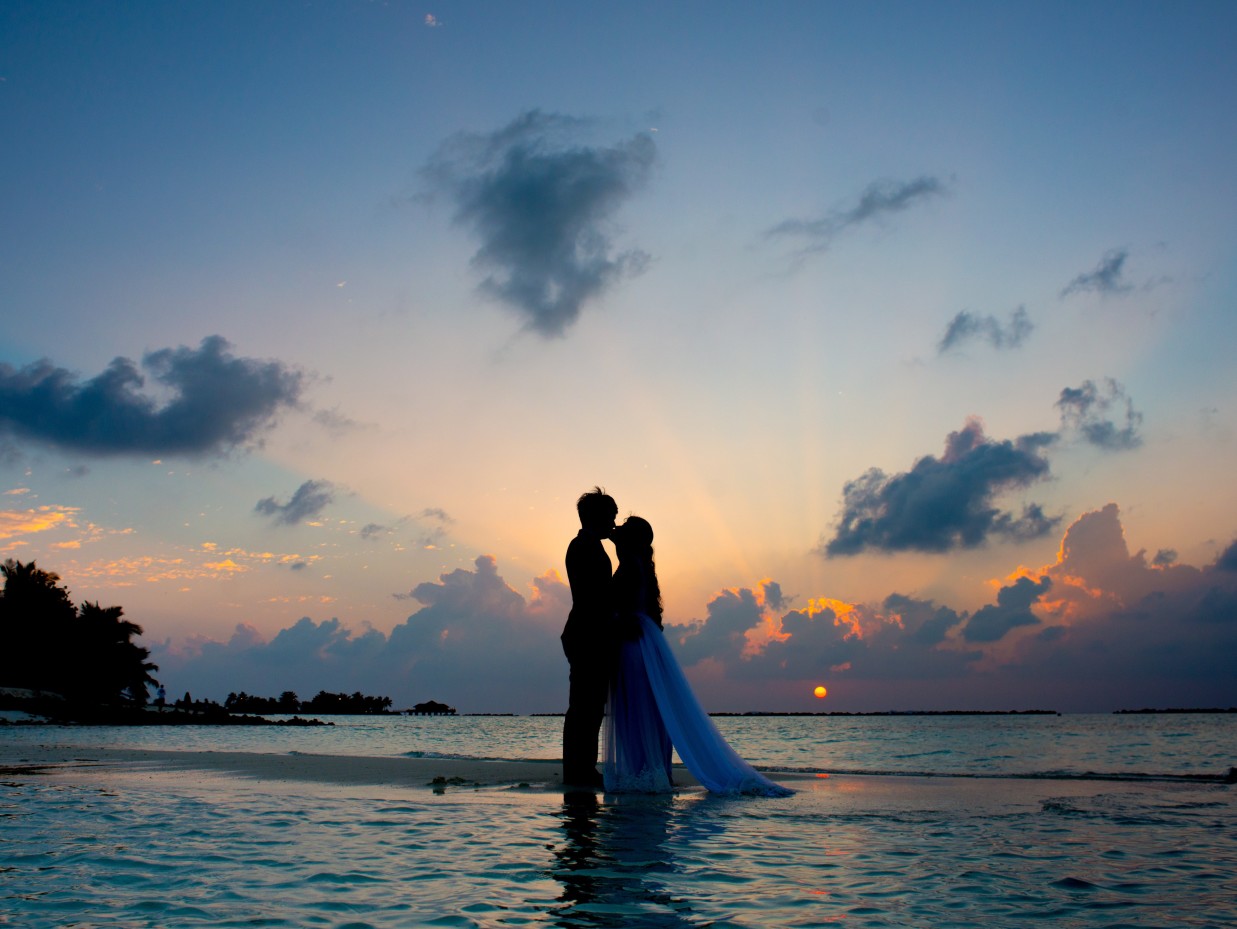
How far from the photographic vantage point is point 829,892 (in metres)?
4.66

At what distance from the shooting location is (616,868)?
17.3 ft

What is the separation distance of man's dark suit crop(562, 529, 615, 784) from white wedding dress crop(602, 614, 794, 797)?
201mm

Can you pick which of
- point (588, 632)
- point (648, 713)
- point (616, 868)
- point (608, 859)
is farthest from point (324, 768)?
point (616, 868)

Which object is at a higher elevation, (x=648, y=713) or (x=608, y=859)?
(x=648, y=713)

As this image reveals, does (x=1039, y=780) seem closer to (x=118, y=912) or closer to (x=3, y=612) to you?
(x=118, y=912)

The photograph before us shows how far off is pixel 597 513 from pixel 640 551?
671 millimetres

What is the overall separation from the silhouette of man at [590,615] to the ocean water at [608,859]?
1.28 meters

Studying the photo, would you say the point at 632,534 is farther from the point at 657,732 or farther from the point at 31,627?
the point at 31,627

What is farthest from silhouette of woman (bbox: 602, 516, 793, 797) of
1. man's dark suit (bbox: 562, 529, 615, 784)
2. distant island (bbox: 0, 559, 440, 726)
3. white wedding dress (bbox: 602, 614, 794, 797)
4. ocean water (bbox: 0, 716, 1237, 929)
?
distant island (bbox: 0, 559, 440, 726)

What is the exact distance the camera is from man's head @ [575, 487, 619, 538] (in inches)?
404

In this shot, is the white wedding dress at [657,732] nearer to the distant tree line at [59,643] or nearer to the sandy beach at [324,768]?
the sandy beach at [324,768]

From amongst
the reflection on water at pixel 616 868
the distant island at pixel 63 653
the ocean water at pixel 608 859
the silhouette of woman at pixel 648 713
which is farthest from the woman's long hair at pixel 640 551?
the distant island at pixel 63 653

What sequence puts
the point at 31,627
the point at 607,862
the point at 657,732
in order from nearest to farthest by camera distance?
the point at 607,862, the point at 657,732, the point at 31,627

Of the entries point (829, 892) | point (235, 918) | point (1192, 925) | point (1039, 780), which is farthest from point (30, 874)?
point (1039, 780)
